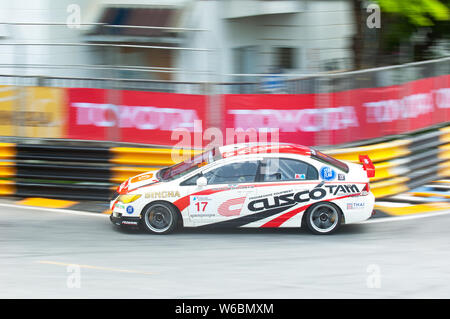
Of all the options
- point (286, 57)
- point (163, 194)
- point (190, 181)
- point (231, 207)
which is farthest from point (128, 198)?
point (286, 57)

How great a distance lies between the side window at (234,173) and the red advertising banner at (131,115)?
2339 millimetres

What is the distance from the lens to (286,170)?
1064 centimetres

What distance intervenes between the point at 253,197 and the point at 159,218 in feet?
4.98

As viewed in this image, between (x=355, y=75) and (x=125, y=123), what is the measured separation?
14.8ft

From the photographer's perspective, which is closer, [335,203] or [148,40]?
[335,203]

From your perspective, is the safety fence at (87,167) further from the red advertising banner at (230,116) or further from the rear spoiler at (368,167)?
the rear spoiler at (368,167)

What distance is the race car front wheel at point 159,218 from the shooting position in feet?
34.6

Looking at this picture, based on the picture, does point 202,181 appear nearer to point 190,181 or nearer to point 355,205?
point 190,181

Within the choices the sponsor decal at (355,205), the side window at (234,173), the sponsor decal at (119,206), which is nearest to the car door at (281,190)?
the side window at (234,173)

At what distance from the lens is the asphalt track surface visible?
8016mm

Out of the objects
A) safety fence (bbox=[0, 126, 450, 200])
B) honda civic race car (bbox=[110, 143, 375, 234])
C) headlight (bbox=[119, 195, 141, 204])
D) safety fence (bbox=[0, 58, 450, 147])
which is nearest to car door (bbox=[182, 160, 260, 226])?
honda civic race car (bbox=[110, 143, 375, 234])
